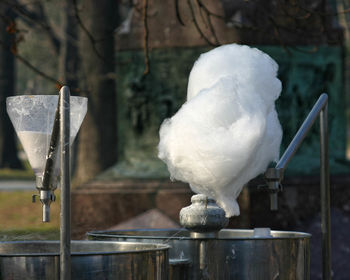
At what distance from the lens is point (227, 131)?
3738 mm

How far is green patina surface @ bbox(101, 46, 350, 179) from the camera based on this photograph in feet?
26.2

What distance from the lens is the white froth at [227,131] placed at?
12.2ft

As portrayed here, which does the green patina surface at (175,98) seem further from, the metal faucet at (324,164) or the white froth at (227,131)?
the white froth at (227,131)

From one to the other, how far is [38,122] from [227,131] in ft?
2.66

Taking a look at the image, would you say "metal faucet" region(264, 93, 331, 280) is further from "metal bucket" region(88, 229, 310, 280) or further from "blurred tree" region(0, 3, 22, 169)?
"blurred tree" region(0, 3, 22, 169)

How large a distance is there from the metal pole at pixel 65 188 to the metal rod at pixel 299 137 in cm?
113

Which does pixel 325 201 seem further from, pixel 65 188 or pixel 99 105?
pixel 99 105

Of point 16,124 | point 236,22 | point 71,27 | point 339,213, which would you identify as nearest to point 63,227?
point 16,124

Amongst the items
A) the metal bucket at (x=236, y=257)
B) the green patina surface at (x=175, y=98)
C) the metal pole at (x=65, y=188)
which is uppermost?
the green patina surface at (x=175, y=98)

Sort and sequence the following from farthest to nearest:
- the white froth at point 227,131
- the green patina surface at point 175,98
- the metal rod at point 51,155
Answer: the green patina surface at point 175,98 < the white froth at point 227,131 < the metal rod at point 51,155

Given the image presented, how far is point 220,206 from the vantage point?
3.92m

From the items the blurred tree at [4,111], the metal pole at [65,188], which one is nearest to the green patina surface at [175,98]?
the metal pole at [65,188]

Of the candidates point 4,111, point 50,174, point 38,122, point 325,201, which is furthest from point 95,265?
point 4,111

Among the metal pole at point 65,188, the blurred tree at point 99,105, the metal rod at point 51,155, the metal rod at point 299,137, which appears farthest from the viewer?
the blurred tree at point 99,105
